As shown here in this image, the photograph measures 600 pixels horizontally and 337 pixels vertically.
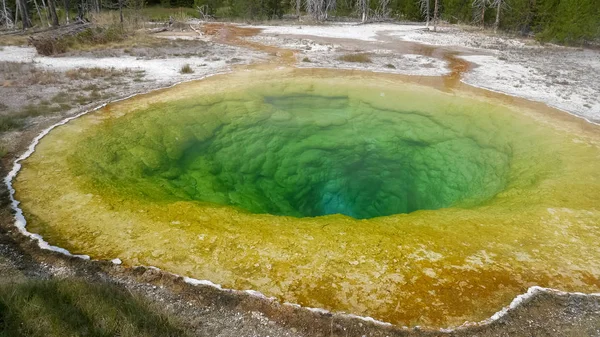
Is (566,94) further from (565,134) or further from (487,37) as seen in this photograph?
(487,37)

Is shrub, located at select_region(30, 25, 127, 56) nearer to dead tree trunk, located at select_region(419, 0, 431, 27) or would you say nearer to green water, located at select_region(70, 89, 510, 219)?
green water, located at select_region(70, 89, 510, 219)

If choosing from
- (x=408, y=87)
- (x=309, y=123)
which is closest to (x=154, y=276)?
(x=309, y=123)

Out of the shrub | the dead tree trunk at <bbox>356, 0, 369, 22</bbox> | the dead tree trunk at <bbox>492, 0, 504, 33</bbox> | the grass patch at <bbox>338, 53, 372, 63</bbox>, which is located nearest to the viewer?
the grass patch at <bbox>338, 53, 372, 63</bbox>

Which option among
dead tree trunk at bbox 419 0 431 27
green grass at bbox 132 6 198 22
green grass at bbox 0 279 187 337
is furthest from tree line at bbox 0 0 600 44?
green grass at bbox 0 279 187 337

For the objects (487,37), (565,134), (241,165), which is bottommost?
(241,165)

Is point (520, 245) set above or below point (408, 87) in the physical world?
below

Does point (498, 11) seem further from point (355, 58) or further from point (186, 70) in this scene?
point (186, 70)
